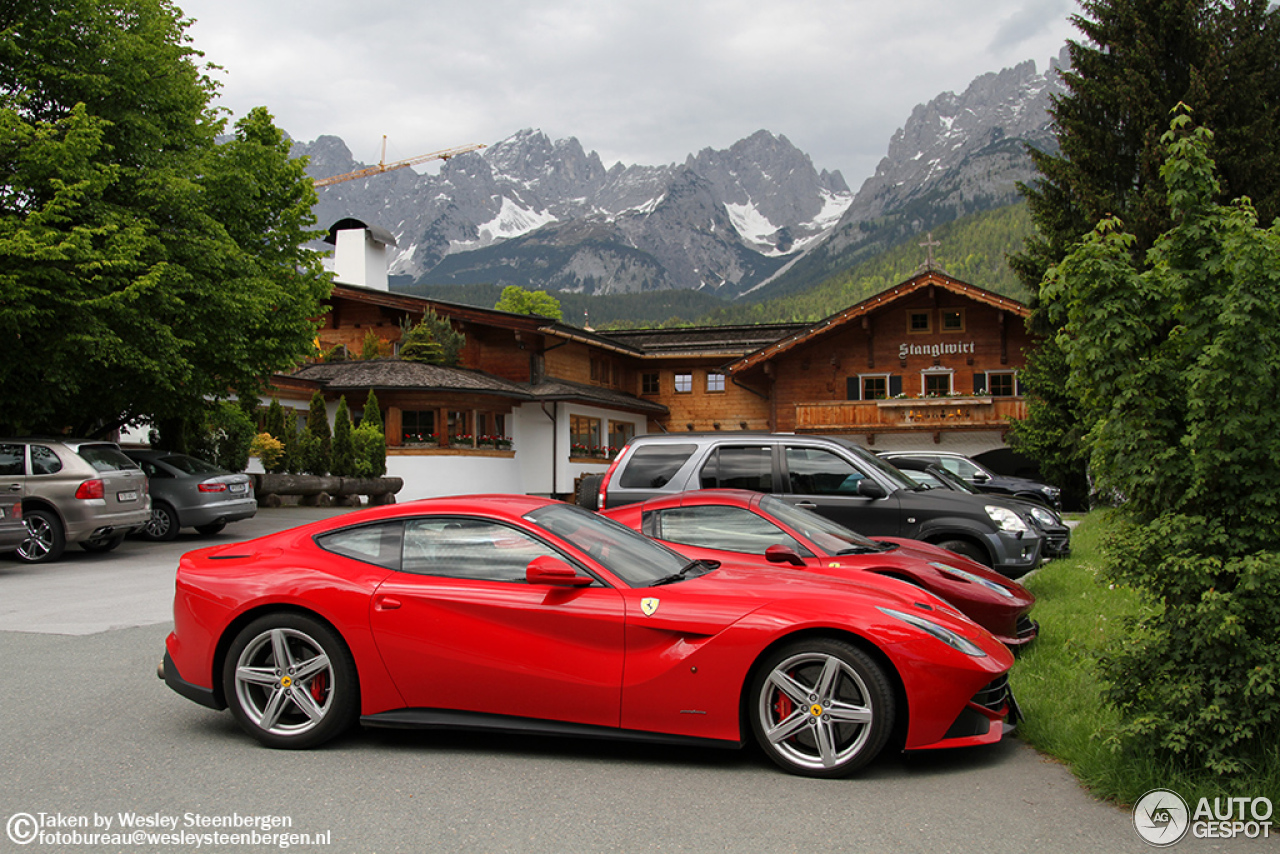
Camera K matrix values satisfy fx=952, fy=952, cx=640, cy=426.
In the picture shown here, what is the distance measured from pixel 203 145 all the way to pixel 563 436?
1759 centimetres

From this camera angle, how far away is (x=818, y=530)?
7406mm

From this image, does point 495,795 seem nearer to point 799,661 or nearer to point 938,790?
point 799,661

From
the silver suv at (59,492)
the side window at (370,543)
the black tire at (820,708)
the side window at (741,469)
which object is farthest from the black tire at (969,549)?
the silver suv at (59,492)

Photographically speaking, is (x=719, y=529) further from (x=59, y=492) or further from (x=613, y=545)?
(x=59, y=492)

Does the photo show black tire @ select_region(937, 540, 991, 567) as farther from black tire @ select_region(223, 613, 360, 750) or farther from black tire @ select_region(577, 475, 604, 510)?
black tire @ select_region(223, 613, 360, 750)

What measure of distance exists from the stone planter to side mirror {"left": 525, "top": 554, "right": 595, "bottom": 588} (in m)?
23.7

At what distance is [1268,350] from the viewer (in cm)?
418

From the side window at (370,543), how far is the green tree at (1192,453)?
3.63 m

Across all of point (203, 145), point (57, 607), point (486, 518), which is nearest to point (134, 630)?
point (57, 607)

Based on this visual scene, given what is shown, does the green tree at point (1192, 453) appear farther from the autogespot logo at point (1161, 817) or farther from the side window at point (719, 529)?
the side window at point (719, 529)

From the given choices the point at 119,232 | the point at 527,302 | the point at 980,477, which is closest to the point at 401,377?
the point at 119,232

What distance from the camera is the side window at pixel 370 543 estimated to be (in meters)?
5.23

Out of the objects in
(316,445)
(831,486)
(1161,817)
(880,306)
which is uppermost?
(880,306)

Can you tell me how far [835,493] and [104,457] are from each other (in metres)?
11.5
